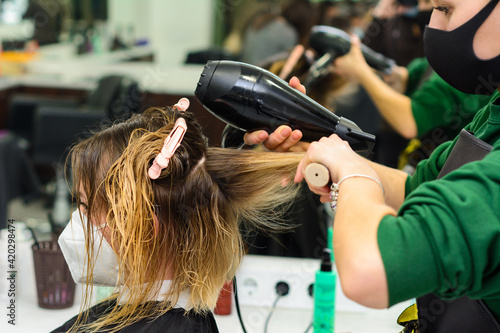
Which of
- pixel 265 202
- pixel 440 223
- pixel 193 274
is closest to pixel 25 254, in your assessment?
pixel 193 274

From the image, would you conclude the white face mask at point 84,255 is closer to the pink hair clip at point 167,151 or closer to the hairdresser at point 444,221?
the pink hair clip at point 167,151

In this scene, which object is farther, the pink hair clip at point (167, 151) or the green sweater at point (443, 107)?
the green sweater at point (443, 107)

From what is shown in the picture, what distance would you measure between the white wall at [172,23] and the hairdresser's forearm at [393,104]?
15.5 ft

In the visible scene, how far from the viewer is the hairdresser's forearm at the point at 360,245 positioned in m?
0.79

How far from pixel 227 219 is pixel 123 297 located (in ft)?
0.96

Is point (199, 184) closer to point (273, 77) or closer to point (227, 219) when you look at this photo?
point (227, 219)

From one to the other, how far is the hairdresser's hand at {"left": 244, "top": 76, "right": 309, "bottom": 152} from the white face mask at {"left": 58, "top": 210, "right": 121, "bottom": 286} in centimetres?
38

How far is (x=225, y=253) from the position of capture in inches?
50.6

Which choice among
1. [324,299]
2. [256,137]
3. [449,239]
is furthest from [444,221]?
[324,299]

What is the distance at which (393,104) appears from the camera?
2160 millimetres

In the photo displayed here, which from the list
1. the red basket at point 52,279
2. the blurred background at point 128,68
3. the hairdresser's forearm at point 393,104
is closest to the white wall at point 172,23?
the blurred background at point 128,68

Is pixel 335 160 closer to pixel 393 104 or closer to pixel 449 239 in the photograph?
pixel 449 239

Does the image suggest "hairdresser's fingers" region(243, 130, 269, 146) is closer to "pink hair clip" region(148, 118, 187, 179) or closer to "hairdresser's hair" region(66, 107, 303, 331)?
"hairdresser's hair" region(66, 107, 303, 331)

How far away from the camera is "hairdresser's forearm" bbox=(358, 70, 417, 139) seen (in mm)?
2123
